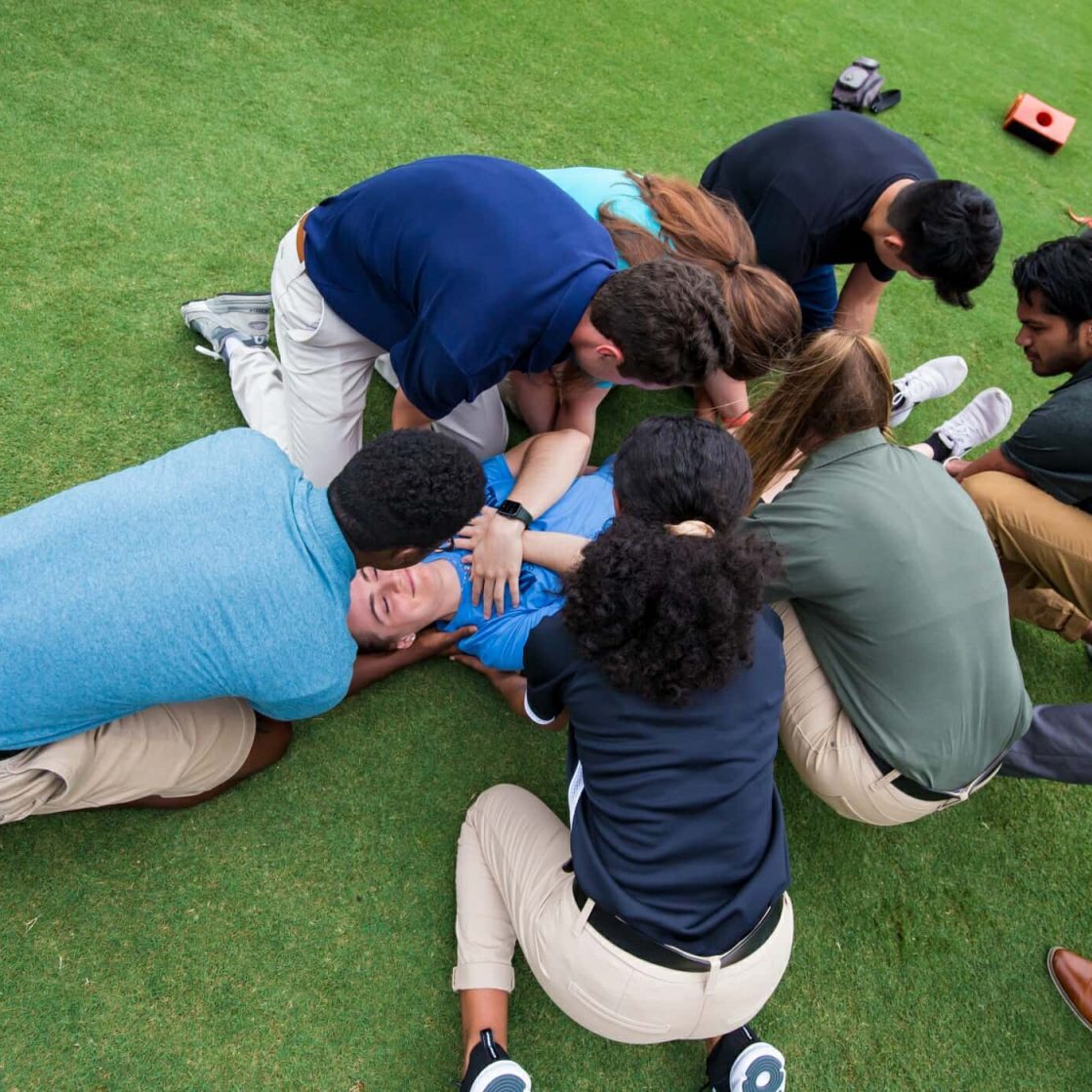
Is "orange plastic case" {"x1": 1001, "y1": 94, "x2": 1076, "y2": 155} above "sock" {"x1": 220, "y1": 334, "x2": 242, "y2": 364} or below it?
above

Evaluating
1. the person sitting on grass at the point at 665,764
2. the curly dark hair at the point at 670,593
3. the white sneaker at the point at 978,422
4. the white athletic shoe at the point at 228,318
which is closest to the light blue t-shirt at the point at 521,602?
the person sitting on grass at the point at 665,764

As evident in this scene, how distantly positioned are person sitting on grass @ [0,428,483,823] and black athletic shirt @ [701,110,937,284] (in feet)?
5.80

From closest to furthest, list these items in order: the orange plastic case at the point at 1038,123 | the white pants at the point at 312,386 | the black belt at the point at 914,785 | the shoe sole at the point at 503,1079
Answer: the shoe sole at the point at 503,1079 < the black belt at the point at 914,785 < the white pants at the point at 312,386 < the orange plastic case at the point at 1038,123

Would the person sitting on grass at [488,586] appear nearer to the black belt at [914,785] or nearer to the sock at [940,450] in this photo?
the black belt at [914,785]

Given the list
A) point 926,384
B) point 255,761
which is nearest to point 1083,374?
point 926,384

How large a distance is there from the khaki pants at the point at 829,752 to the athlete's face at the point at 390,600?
1.06 meters

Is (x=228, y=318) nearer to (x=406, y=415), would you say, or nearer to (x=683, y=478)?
(x=406, y=415)

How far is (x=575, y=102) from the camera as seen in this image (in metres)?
4.19

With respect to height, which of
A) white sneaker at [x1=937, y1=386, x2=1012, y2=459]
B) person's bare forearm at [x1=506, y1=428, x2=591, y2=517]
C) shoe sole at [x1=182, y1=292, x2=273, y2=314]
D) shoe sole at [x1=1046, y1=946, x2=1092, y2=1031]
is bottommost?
shoe sole at [x1=1046, y1=946, x2=1092, y2=1031]

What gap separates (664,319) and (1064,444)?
1.48 meters

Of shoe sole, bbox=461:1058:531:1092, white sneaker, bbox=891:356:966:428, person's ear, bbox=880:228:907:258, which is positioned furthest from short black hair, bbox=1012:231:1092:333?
shoe sole, bbox=461:1058:531:1092

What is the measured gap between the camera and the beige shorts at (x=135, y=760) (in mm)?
1754

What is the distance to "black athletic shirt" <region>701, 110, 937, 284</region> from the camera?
2742 millimetres

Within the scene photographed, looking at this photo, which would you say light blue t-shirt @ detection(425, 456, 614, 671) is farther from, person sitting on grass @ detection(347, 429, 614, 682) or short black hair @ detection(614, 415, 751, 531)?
short black hair @ detection(614, 415, 751, 531)
